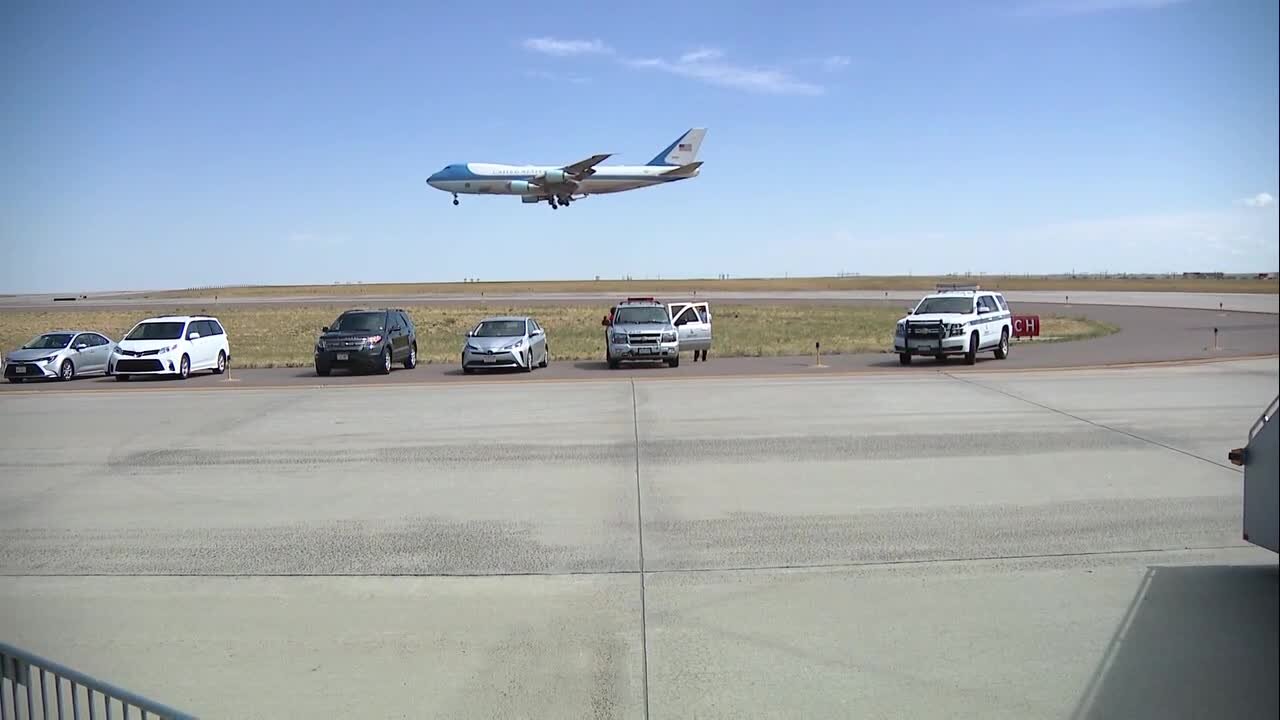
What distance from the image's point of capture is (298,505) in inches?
444

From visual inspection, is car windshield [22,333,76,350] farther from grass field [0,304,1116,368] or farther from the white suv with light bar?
the white suv with light bar

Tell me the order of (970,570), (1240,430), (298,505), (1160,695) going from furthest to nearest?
(1240,430) < (298,505) < (970,570) < (1160,695)

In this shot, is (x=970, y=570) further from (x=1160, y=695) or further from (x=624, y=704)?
(x=624, y=704)

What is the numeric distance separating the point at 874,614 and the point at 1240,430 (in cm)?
1004

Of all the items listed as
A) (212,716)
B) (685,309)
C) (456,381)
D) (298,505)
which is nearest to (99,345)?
(456,381)

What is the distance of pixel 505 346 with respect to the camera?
27.8 meters

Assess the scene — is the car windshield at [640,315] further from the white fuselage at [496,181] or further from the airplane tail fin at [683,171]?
the airplane tail fin at [683,171]

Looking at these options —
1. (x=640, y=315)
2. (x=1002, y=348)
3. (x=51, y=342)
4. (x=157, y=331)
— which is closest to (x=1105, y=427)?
(x=1002, y=348)

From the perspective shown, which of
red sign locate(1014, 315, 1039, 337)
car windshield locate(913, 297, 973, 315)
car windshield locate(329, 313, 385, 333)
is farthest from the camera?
red sign locate(1014, 315, 1039, 337)

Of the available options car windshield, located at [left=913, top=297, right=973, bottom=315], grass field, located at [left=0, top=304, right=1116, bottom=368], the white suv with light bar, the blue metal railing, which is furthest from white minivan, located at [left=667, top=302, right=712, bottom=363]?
the blue metal railing

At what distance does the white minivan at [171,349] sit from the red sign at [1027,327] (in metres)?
29.6

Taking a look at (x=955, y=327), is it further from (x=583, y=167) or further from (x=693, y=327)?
(x=583, y=167)

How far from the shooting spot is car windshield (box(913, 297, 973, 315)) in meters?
28.7

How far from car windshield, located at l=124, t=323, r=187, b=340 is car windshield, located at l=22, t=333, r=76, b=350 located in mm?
1964
